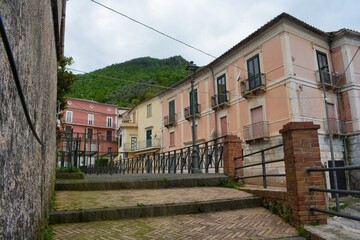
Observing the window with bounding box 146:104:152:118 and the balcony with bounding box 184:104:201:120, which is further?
the window with bounding box 146:104:152:118

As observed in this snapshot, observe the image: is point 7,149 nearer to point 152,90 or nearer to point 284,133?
point 284,133

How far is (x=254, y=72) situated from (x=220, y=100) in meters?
3.85

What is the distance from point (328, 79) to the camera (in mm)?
17438

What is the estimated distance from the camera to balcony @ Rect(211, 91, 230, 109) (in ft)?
67.5

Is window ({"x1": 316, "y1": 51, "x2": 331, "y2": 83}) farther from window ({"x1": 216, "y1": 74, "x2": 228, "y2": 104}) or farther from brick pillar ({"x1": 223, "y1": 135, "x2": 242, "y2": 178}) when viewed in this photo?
brick pillar ({"x1": 223, "y1": 135, "x2": 242, "y2": 178})

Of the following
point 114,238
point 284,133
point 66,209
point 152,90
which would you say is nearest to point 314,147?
point 284,133

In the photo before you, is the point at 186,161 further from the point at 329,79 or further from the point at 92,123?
the point at 92,123

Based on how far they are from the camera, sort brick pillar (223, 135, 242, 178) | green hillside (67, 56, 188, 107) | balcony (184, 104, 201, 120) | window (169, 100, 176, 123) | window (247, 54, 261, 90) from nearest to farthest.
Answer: brick pillar (223, 135, 242, 178) < window (247, 54, 261, 90) < balcony (184, 104, 201, 120) < window (169, 100, 176, 123) < green hillside (67, 56, 188, 107)

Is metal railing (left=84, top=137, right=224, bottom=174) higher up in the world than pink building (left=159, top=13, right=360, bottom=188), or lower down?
lower down

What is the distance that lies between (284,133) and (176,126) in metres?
22.6

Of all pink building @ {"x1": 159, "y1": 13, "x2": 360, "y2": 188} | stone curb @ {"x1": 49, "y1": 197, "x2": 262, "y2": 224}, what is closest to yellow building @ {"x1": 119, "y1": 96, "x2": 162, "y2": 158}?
pink building @ {"x1": 159, "y1": 13, "x2": 360, "y2": 188}

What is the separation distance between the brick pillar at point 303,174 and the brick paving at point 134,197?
158cm

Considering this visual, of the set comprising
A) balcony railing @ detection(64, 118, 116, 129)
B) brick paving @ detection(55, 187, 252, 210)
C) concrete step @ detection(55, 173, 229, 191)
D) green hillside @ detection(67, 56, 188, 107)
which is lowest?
brick paving @ detection(55, 187, 252, 210)

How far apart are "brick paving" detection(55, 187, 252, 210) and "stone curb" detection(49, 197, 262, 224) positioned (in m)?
0.25
